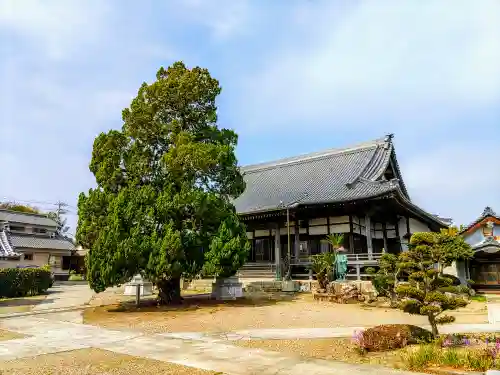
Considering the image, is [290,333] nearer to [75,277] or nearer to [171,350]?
[171,350]

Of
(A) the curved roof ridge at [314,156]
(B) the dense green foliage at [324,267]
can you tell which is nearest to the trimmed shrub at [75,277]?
(A) the curved roof ridge at [314,156]

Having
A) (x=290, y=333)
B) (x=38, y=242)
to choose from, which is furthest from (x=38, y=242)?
(x=290, y=333)

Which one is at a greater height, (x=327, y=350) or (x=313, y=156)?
(x=313, y=156)

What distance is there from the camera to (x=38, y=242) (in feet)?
133

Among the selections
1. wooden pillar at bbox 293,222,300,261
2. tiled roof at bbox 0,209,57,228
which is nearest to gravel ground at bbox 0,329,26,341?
wooden pillar at bbox 293,222,300,261

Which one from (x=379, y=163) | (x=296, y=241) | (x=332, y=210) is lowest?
(x=296, y=241)

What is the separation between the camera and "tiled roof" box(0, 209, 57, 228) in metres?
40.9

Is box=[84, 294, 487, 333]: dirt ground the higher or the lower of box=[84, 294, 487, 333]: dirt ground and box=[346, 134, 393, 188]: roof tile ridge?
the lower

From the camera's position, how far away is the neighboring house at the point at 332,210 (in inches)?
869

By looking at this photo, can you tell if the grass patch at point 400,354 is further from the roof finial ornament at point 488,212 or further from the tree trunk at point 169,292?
the roof finial ornament at point 488,212

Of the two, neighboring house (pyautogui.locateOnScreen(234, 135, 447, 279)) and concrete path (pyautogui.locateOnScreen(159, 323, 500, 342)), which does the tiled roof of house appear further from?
concrete path (pyautogui.locateOnScreen(159, 323, 500, 342))

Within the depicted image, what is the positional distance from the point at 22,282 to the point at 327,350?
21627mm

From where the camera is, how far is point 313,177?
27703mm

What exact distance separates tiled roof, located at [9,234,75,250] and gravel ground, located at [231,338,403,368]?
118 ft
